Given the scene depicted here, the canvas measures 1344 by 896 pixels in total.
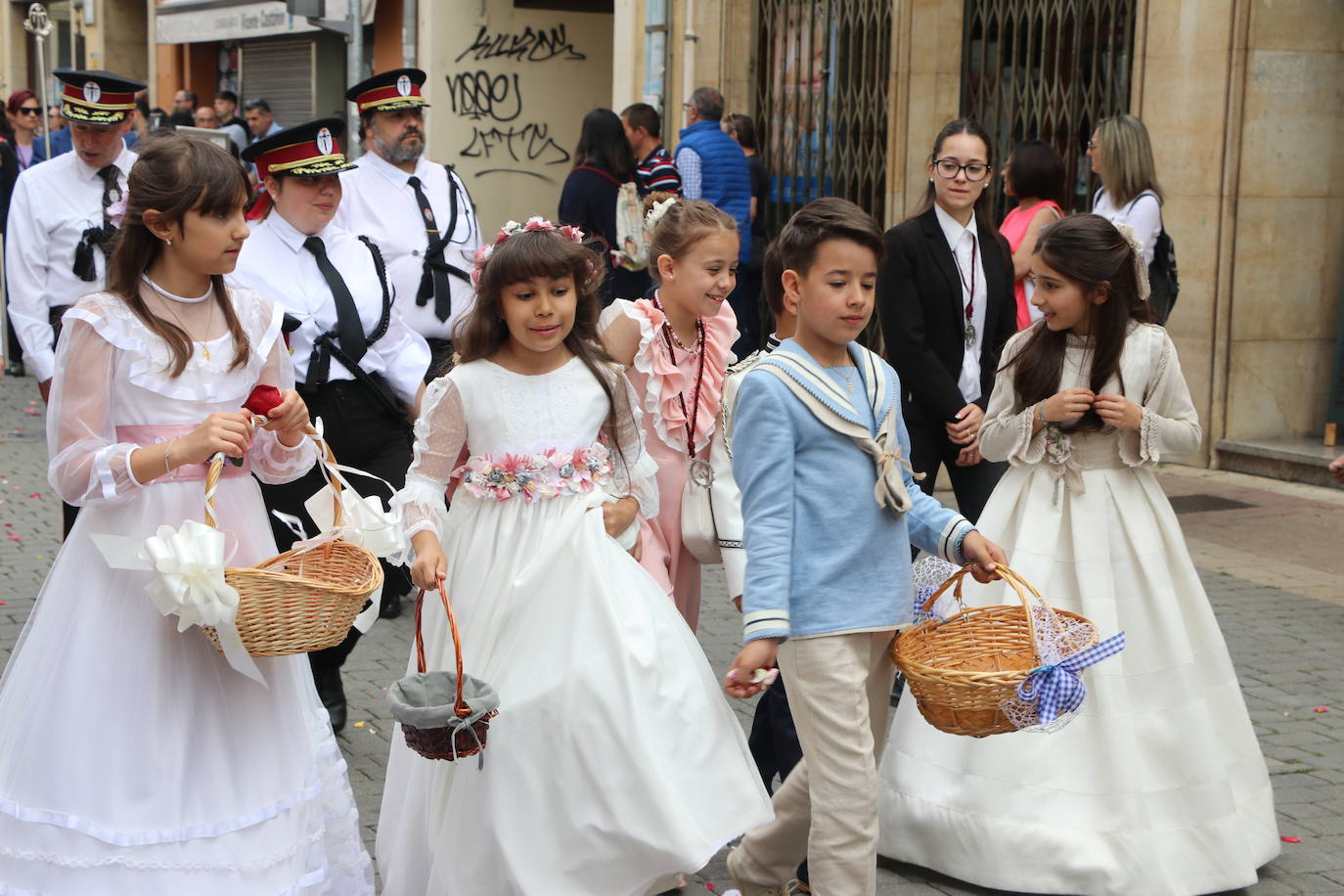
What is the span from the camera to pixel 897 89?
12.3 metres

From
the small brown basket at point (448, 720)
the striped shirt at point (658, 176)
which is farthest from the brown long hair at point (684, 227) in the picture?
the striped shirt at point (658, 176)

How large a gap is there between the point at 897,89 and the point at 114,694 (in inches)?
380

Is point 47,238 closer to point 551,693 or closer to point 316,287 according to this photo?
point 316,287

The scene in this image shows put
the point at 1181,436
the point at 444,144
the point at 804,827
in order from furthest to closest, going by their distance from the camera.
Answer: the point at 444,144
the point at 1181,436
the point at 804,827

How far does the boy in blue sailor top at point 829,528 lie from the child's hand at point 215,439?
1.07m

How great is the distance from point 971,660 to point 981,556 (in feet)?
0.81

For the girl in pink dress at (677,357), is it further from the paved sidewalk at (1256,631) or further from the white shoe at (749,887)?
Answer: the paved sidewalk at (1256,631)

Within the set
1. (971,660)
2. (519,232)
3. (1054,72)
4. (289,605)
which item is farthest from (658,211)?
(1054,72)

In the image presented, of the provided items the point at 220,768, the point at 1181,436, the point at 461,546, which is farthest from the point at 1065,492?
the point at 220,768

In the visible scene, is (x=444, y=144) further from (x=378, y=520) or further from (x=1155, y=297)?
(x=378, y=520)

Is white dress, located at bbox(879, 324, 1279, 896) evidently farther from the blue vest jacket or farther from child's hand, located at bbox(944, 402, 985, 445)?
the blue vest jacket

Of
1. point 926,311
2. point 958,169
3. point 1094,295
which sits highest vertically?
point 958,169

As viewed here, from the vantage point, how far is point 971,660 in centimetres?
379

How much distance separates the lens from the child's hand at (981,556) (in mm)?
3721
